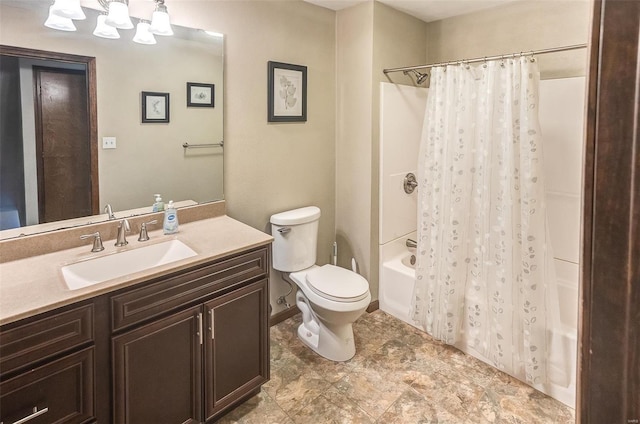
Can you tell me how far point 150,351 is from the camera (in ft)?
5.02

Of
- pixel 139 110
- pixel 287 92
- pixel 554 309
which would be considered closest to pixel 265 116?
pixel 287 92

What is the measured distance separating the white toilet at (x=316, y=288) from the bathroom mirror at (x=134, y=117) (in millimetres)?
554

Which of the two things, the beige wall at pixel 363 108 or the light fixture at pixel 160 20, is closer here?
the light fixture at pixel 160 20

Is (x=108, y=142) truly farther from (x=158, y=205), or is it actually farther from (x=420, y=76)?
(x=420, y=76)

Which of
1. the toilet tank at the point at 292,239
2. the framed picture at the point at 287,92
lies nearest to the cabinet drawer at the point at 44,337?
the toilet tank at the point at 292,239

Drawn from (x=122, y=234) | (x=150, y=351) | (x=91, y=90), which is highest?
(x=91, y=90)

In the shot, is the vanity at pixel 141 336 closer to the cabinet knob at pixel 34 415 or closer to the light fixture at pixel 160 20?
the cabinet knob at pixel 34 415

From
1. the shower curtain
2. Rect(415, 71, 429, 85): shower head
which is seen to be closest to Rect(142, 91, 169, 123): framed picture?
the shower curtain

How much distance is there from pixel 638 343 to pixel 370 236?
2.50 metres

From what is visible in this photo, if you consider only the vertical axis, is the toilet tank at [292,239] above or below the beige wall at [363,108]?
below

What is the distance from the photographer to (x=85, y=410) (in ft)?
4.51

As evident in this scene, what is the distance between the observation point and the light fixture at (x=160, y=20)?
189 cm

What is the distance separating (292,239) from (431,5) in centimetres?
198

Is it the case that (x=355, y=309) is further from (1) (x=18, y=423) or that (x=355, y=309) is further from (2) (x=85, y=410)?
(1) (x=18, y=423)
